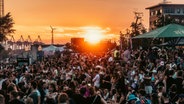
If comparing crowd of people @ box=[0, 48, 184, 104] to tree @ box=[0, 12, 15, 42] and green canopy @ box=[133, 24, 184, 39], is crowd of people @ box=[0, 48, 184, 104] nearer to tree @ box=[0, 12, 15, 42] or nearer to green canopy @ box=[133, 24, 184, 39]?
green canopy @ box=[133, 24, 184, 39]

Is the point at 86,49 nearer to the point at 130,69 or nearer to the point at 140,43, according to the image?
the point at 140,43

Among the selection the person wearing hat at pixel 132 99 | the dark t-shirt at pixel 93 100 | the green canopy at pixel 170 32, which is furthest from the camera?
the green canopy at pixel 170 32

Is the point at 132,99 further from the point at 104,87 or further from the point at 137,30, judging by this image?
the point at 137,30

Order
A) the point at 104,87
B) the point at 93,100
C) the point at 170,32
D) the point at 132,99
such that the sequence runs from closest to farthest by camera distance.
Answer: the point at 93,100 → the point at 132,99 → the point at 104,87 → the point at 170,32

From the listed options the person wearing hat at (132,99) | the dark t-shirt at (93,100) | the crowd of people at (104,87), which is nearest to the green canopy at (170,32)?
the crowd of people at (104,87)

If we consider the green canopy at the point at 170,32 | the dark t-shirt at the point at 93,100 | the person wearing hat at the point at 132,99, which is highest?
the green canopy at the point at 170,32

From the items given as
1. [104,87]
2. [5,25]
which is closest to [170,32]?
[104,87]

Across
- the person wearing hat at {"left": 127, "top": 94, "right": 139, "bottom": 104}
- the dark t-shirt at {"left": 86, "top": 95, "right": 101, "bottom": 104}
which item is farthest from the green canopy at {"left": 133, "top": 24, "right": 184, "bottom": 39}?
the dark t-shirt at {"left": 86, "top": 95, "right": 101, "bottom": 104}

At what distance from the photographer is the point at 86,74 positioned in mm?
21344

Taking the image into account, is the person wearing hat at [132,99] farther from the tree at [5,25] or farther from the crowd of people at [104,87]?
the tree at [5,25]

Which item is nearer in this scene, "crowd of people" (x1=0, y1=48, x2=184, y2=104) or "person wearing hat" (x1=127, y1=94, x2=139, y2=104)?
"crowd of people" (x1=0, y1=48, x2=184, y2=104)

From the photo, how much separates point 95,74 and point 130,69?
1929 mm

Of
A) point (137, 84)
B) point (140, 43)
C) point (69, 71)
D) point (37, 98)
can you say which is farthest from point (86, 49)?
point (37, 98)

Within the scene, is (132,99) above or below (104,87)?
above
